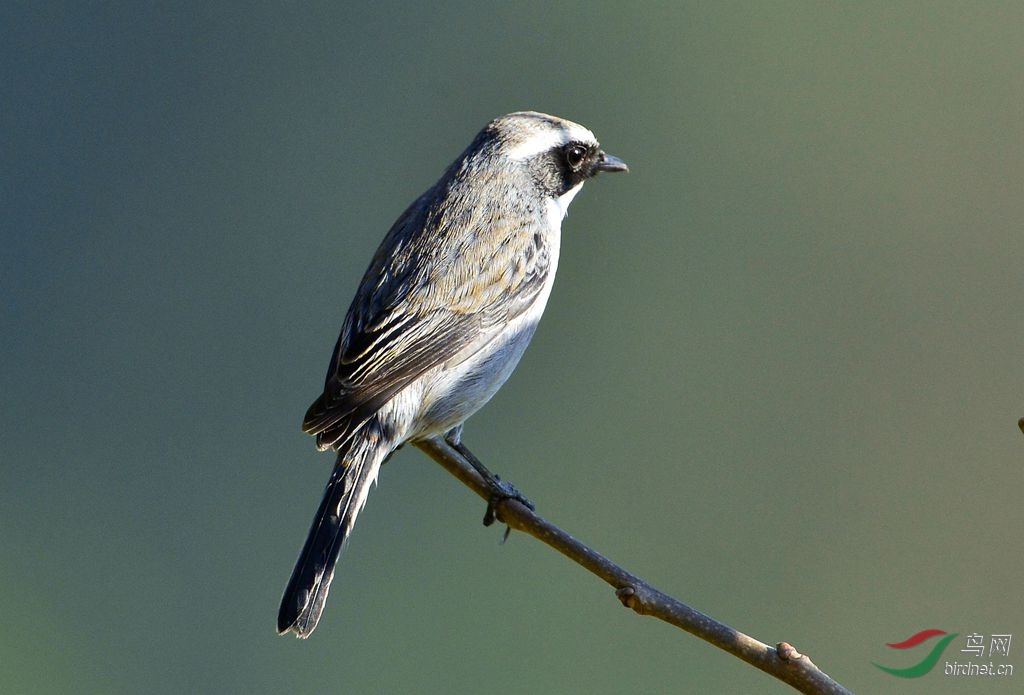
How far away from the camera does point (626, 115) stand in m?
10.5

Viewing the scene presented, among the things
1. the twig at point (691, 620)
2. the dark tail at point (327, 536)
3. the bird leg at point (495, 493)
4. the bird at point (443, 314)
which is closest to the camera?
the twig at point (691, 620)

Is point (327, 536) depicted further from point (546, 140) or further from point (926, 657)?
point (926, 657)

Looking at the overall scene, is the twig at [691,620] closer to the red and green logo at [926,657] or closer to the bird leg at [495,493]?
the bird leg at [495,493]

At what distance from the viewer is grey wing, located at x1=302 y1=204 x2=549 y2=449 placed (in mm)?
3338

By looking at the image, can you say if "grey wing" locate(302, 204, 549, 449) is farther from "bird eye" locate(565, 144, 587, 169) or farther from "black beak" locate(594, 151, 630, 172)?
"black beak" locate(594, 151, 630, 172)

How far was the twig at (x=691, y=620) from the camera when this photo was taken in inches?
82.1

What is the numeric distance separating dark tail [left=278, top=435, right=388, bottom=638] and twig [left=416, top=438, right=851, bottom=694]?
584 mm

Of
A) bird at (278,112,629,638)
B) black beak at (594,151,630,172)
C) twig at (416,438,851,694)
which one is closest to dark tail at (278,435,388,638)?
bird at (278,112,629,638)

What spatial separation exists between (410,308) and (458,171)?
0.70 m

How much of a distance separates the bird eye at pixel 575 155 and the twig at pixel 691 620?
161cm

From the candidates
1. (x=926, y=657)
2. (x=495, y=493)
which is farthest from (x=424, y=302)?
(x=926, y=657)

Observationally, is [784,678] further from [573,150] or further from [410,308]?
[573,150]

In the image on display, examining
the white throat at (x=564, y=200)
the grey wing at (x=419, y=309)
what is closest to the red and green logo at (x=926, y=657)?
the grey wing at (x=419, y=309)

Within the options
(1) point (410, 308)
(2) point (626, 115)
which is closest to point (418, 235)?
(1) point (410, 308)
